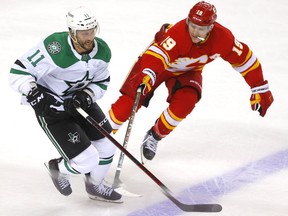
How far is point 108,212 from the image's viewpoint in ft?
13.0

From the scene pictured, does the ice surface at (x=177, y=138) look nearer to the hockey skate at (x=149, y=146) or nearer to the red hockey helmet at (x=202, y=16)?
the hockey skate at (x=149, y=146)

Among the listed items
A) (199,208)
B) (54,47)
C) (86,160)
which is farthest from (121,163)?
(54,47)

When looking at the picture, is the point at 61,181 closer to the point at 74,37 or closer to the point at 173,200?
the point at 173,200

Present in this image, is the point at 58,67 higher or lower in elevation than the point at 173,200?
higher

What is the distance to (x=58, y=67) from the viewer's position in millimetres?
3727

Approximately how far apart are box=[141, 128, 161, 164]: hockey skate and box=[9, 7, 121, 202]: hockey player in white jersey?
49cm

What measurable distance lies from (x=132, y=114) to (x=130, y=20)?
104 inches

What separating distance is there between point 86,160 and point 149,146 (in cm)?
77

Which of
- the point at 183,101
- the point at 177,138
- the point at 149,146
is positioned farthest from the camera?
the point at 177,138

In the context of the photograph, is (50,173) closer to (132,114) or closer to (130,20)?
(132,114)

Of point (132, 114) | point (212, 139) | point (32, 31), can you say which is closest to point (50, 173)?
point (132, 114)

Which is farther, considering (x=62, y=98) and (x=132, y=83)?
A: (x=132, y=83)

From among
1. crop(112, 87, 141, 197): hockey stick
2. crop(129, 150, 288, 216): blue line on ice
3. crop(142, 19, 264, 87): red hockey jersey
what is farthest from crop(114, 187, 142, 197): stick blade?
crop(142, 19, 264, 87): red hockey jersey

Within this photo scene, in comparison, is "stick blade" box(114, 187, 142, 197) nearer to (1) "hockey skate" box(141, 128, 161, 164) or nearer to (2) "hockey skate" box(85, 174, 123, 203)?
(2) "hockey skate" box(85, 174, 123, 203)
